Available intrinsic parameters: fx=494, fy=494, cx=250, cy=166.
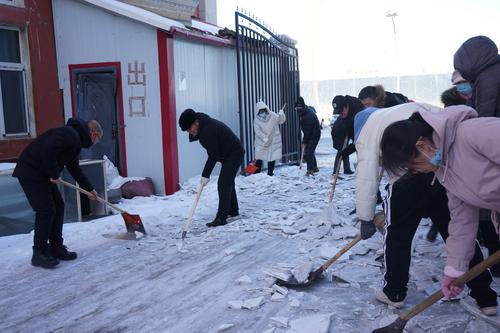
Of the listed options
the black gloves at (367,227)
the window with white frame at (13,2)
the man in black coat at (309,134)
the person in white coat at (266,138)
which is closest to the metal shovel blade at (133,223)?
the black gloves at (367,227)

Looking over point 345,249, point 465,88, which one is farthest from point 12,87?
point 465,88

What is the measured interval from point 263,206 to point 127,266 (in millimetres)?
3296

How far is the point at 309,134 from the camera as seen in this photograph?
11734 mm

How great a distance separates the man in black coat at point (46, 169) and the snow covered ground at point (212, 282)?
0.34m

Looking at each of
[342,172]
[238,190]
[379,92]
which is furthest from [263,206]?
[342,172]

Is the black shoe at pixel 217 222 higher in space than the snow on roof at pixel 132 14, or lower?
lower

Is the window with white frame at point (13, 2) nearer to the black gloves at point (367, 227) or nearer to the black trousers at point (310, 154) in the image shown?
the black trousers at point (310, 154)

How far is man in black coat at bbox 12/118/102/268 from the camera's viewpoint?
16.3 feet

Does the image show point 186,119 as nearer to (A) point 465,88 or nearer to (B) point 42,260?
(B) point 42,260

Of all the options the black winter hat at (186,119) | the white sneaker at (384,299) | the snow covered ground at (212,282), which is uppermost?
the black winter hat at (186,119)

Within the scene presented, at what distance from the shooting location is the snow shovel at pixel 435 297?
2.67 meters

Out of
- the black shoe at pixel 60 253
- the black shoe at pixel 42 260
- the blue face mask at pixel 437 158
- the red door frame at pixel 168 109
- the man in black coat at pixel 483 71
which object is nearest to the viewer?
the blue face mask at pixel 437 158

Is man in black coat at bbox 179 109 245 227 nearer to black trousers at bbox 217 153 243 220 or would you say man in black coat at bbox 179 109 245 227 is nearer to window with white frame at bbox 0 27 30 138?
black trousers at bbox 217 153 243 220

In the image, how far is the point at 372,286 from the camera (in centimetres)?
426
